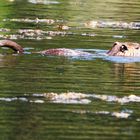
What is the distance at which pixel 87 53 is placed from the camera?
2080 centimetres

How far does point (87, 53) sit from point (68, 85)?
5299 mm

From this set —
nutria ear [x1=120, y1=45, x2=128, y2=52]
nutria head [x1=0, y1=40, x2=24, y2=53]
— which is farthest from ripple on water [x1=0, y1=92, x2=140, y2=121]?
nutria ear [x1=120, y1=45, x2=128, y2=52]

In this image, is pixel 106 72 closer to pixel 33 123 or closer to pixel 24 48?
pixel 24 48

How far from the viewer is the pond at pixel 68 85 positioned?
1209 centimetres

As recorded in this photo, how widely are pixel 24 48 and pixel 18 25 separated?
661cm

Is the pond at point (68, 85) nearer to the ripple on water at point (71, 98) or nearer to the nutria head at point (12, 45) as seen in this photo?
the ripple on water at point (71, 98)

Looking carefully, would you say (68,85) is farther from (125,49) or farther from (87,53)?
(125,49)

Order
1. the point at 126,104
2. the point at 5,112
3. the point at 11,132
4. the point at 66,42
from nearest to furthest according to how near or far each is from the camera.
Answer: the point at 11,132 < the point at 5,112 < the point at 126,104 < the point at 66,42

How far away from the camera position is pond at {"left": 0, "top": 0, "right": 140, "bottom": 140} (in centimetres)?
1209

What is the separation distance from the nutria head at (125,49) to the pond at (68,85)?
387mm

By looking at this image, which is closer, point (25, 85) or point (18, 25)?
point (25, 85)

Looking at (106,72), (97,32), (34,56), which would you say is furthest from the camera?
(97,32)

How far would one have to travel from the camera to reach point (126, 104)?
13.8 meters

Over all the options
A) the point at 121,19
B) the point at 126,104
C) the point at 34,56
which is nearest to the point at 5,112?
the point at 126,104
